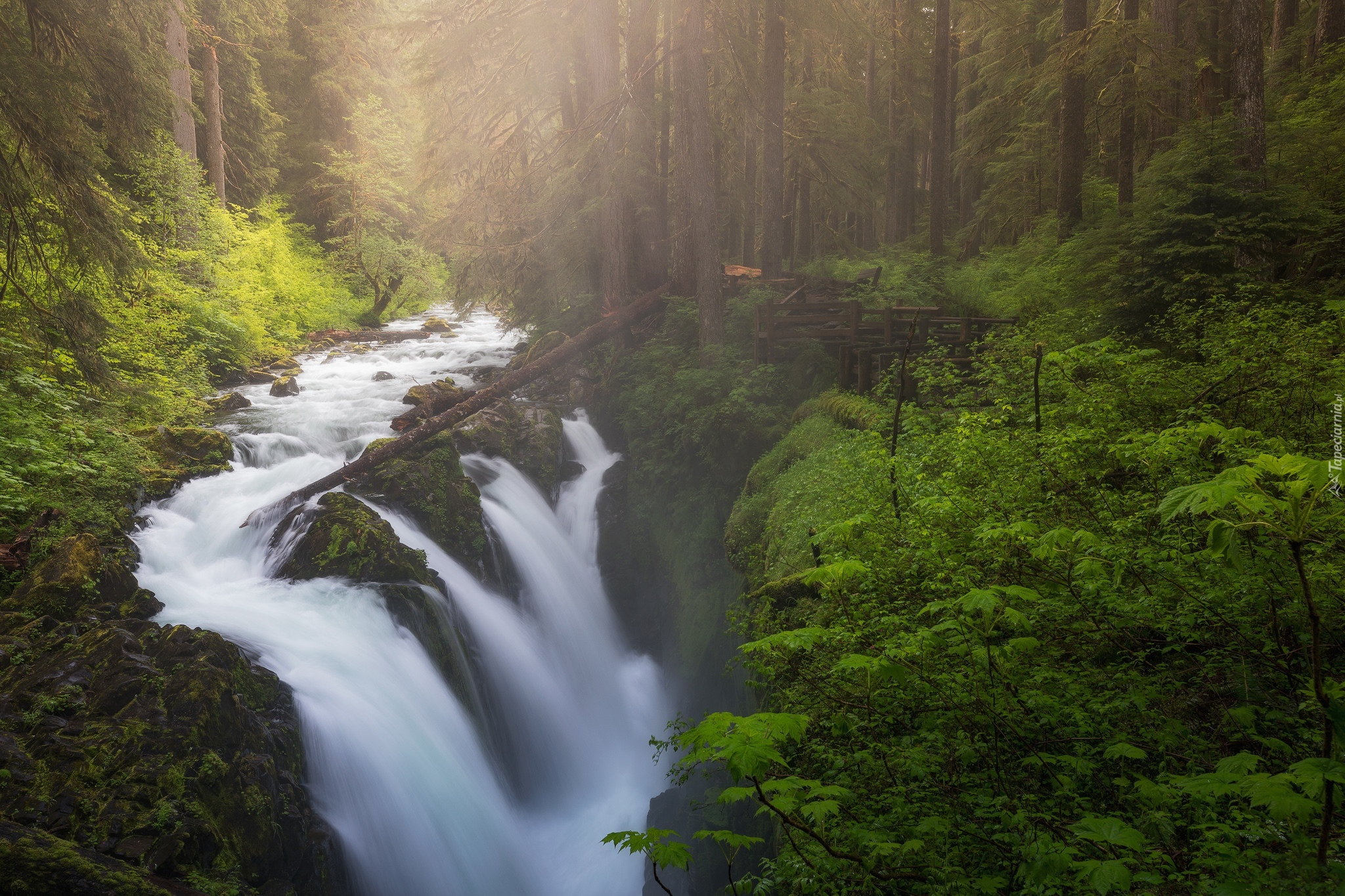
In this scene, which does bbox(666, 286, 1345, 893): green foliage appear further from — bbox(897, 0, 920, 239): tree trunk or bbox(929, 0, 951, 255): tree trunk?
bbox(897, 0, 920, 239): tree trunk

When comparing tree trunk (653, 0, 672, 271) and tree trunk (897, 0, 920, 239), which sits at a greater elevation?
tree trunk (897, 0, 920, 239)

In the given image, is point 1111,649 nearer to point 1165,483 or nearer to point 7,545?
point 1165,483

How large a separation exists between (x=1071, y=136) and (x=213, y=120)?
949 inches

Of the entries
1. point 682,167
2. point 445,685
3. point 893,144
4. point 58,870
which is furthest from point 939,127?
point 58,870

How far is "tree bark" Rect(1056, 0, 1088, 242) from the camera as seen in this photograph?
14125 mm

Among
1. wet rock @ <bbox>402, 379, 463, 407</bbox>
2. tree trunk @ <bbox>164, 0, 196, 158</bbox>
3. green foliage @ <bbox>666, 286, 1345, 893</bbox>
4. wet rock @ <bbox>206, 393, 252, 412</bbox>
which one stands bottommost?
green foliage @ <bbox>666, 286, 1345, 893</bbox>

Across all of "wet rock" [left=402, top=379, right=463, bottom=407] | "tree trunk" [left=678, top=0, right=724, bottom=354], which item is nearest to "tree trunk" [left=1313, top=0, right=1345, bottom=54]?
"tree trunk" [left=678, top=0, right=724, bottom=354]

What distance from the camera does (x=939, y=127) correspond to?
776 inches

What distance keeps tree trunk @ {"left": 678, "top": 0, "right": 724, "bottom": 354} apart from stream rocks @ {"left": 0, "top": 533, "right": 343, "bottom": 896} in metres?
11.2

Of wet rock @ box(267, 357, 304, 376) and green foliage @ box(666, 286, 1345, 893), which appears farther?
wet rock @ box(267, 357, 304, 376)

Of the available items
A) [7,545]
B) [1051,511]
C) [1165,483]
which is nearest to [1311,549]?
[1165,483]

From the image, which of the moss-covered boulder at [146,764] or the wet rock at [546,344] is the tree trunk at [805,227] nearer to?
the wet rock at [546,344]

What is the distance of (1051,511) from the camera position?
5.26 m

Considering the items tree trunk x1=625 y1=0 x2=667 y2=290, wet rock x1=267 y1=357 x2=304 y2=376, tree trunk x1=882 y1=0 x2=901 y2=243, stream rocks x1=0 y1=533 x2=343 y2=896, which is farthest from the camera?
tree trunk x1=882 y1=0 x2=901 y2=243
